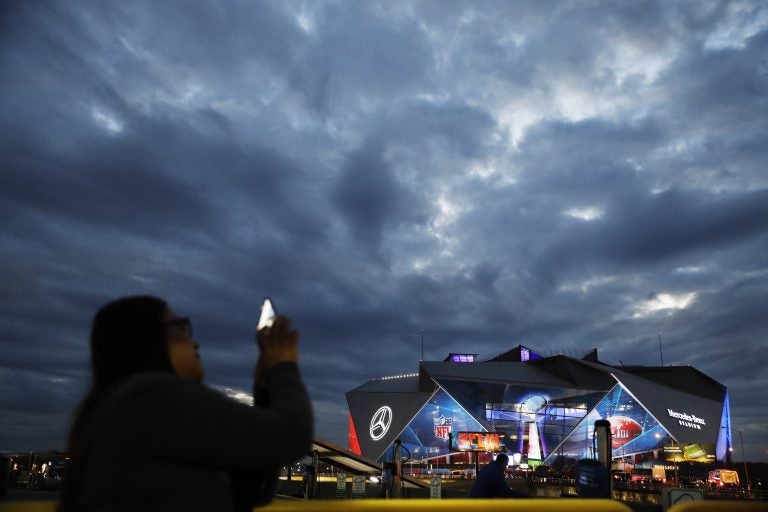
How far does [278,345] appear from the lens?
177cm

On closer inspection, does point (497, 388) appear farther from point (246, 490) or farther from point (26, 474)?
point (246, 490)

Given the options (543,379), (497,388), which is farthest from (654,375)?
(497,388)

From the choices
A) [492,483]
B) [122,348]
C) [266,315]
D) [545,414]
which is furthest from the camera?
[545,414]

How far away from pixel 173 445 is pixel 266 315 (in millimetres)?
670

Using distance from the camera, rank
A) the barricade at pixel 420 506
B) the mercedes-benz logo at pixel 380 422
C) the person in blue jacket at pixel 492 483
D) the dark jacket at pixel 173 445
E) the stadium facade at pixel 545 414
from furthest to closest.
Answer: the mercedes-benz logo at pixel 380 422, the stadium facade at pixel 545 414, the person in blue jacket at pixel 492 483, the barricade at pixel 420 506, the dark jacket at pixel 173 445

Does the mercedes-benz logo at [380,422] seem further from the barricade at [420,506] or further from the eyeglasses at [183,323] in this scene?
the eyeglasses at [183,323]

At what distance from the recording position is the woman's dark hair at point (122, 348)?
68.1 inches

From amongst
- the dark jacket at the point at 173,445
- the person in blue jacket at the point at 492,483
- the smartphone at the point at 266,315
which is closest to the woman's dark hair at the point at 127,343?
the dark jacket at the point at 173,445

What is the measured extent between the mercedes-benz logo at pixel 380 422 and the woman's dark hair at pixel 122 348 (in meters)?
67.9

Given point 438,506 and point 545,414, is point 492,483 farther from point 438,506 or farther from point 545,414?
point 545,414

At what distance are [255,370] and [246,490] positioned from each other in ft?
1.25

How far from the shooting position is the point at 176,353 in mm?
1791

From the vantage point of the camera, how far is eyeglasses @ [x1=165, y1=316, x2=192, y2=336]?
71.0 inches

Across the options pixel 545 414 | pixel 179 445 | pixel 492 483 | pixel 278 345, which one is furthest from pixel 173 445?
pixel 545 414
